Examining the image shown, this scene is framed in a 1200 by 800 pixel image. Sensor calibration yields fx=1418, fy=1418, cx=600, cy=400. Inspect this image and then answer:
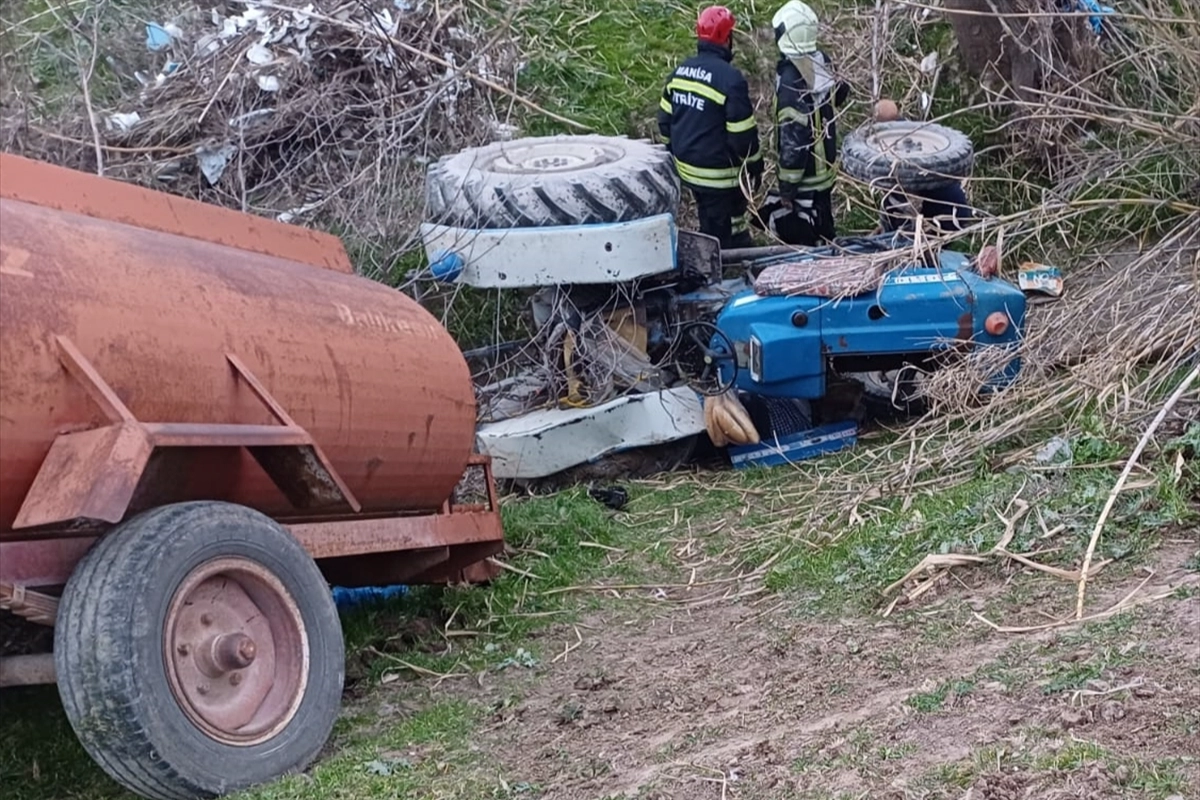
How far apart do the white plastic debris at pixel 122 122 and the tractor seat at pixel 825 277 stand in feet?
14.8

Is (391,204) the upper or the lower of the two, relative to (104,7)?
lower

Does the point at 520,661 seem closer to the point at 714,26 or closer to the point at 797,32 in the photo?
the point at 714,26

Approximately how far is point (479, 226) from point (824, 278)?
1.50 meters

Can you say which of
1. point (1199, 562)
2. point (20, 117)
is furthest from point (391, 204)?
point (1199, 562)

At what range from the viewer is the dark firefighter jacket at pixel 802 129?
7691 millimetres

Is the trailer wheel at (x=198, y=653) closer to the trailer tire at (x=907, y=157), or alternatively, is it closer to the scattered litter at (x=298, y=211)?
the trailer tire at (x=907, y=157)

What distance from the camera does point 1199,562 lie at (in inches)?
157

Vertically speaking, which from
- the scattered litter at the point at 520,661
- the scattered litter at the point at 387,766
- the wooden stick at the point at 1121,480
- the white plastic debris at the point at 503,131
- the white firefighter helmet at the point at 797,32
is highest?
the white firefighter helmet at the point at 797,32

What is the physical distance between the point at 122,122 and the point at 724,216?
12.6ft

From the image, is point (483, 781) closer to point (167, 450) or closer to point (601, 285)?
point (167, 450)

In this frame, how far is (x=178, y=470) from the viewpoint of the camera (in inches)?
143

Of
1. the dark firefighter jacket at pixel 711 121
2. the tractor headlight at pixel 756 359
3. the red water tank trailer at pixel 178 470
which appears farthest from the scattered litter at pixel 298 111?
the red water tank trailer at pixel 178 470

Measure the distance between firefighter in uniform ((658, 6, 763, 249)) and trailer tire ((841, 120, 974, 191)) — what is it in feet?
2.46

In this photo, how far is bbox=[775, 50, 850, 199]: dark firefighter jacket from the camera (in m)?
7.69
